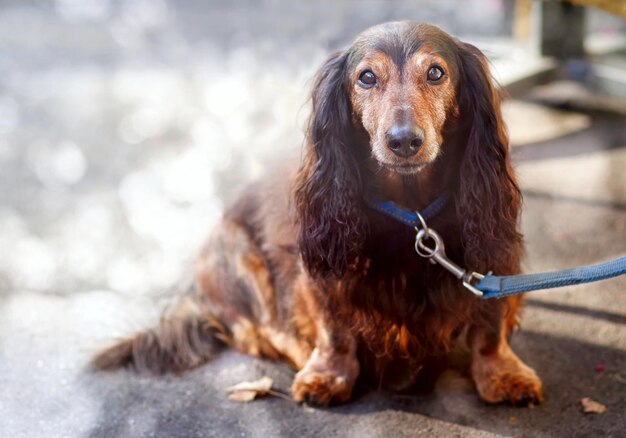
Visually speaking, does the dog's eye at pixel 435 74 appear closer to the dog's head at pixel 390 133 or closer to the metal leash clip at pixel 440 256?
the dog's head at pixel 390 133

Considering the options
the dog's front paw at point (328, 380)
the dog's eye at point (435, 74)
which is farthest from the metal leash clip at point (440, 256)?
the dog's front paw at point (328, 380)

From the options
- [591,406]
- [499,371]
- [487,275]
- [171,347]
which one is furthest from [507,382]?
[171,347]

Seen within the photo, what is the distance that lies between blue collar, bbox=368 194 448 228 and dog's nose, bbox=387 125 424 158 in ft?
0.88

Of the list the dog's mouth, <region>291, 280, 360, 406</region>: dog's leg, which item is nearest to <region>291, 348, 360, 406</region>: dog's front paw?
<region>291, 280, 360, 406</region>: dog's leg

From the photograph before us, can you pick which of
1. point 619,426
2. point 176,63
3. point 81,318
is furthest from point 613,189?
point 176,63

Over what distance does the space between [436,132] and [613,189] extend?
2413mm

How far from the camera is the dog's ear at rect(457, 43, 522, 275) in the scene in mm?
2449

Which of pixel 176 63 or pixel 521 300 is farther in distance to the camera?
pixel 176 63

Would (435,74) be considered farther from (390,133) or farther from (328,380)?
(328,380)

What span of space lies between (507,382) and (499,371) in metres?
0.05

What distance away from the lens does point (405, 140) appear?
2.27m

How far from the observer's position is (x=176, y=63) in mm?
8547

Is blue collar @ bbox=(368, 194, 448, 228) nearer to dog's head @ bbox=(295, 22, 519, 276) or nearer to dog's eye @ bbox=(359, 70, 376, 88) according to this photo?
dog's head @ bbox=(295, 22, 519, 276)

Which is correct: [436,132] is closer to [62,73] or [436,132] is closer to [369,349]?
[369,349]
